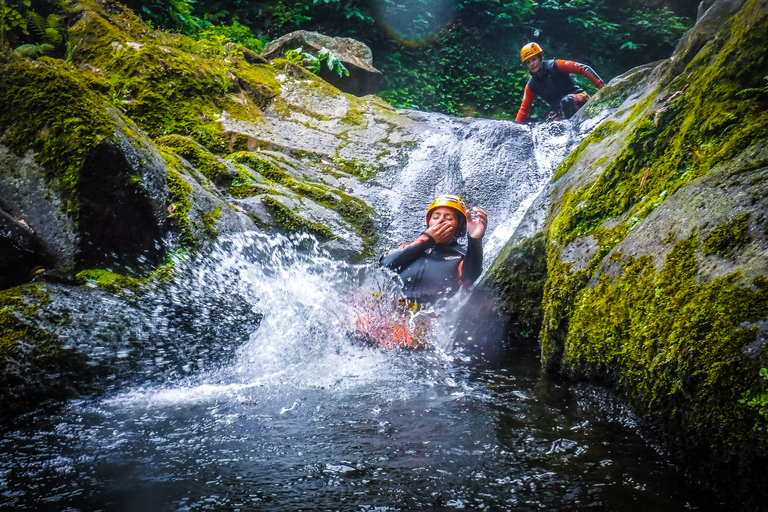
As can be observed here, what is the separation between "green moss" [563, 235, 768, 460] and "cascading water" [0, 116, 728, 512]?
24 cm

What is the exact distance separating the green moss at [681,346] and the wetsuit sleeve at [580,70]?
8.61 m

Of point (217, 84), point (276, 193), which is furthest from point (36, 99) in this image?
point (217, 84)

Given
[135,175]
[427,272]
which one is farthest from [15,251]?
[427,272]

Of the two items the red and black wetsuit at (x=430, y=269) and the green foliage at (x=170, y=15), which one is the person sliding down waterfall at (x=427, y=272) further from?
the green foliage at (x=170, y=15)

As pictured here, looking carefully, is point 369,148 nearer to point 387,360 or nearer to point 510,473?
point 387,360

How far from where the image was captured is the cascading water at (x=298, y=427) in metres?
1.89

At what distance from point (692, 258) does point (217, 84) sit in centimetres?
830

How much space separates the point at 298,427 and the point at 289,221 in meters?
3.92

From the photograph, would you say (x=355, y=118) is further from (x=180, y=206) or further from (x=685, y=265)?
(x=685, y=265)

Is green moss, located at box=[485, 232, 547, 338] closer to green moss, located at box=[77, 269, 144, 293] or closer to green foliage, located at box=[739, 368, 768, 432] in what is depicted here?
green foliage, located at box=[739, 368, 768, 432]

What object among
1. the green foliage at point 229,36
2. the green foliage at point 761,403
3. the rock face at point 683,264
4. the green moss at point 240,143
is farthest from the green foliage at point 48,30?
the green foliage at point 761,403

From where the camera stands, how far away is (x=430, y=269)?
5414mm

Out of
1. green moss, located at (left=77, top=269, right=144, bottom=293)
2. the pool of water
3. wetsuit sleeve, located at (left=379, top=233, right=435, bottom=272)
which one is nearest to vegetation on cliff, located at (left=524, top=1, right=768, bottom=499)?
the pool of water

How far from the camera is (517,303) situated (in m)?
4.05
